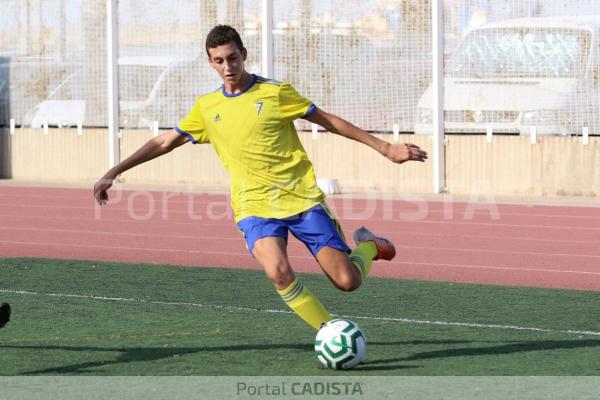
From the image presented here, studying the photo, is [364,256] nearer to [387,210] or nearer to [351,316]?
[351,316]

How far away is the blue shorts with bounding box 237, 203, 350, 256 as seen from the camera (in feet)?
26.3

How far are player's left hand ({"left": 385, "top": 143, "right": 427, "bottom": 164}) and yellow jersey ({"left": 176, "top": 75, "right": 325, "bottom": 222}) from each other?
1.71ft

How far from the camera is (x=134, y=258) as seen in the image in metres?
13.9

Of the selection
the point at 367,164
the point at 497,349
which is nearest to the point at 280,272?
the point at 497,349

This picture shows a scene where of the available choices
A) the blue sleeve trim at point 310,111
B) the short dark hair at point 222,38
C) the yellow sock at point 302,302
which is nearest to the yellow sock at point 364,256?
the yellow sock at point 302,302

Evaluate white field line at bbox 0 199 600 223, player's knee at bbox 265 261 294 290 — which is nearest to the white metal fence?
white field line at bbox 0 199 600 223

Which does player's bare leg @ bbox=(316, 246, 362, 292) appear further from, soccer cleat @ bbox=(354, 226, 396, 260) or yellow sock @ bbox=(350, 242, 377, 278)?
soccer cleat @ bbox=(354, 226, 396, 260)

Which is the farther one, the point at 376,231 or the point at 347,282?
the point at 376,231

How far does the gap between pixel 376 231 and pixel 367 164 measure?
5091 millimetres

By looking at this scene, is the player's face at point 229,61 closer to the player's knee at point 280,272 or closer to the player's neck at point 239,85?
the player's neck at point 239,85
